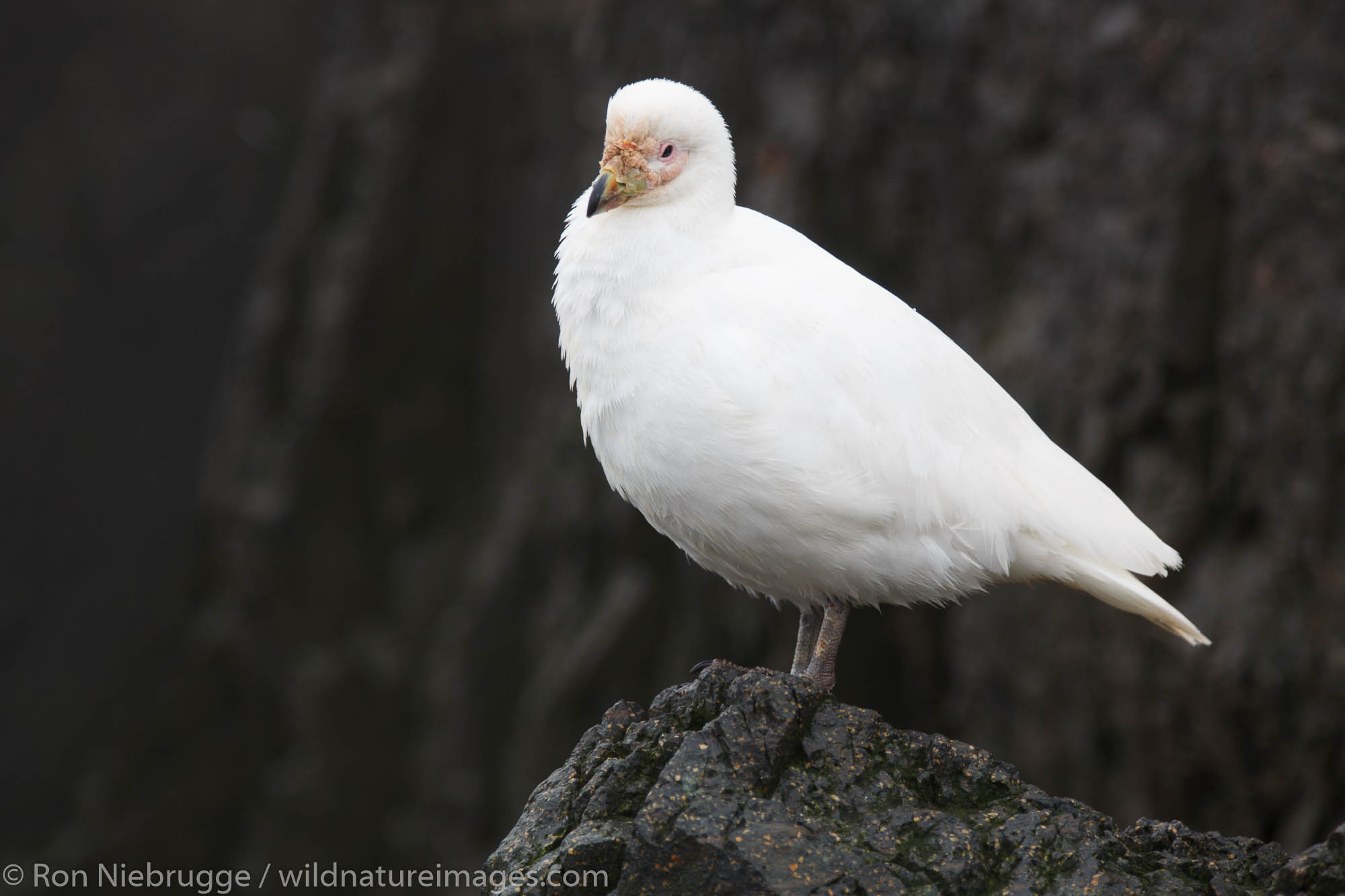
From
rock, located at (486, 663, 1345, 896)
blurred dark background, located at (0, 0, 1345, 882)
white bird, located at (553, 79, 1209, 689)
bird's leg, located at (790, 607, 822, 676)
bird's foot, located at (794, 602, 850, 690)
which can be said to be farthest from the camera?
blurred dark background, located at (0, 0, 1345, 882)

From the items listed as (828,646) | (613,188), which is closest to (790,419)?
(828,646)

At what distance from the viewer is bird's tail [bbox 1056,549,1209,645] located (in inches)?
191

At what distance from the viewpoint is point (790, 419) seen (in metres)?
4.84

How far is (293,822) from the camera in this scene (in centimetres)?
1395

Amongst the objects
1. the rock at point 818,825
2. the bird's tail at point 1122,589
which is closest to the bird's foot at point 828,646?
the rock at point 818,825

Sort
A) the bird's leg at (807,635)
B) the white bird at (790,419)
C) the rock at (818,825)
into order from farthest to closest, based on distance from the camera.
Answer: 1. the bird's leg at (807,635)
2. the white bird at (790,419)
3. the rock at (818,825)

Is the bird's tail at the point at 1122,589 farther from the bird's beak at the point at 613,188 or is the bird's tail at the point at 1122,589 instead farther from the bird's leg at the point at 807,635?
the bird's beak at the point at 613,188

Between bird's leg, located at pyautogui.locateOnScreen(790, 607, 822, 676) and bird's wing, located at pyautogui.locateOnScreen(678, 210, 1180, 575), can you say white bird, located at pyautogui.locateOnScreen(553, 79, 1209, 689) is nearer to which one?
bird's wing, located at pyautogui.locateOnScreen(678, 210, 1180, 575)

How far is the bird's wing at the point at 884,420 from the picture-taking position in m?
4.84

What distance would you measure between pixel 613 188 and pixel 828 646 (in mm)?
2121

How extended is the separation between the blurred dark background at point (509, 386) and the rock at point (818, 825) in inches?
202

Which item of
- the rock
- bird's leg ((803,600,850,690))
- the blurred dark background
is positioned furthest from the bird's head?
the blurred dark background

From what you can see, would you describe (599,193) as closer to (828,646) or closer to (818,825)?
(828,646)

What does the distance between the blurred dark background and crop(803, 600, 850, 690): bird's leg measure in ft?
16.7
